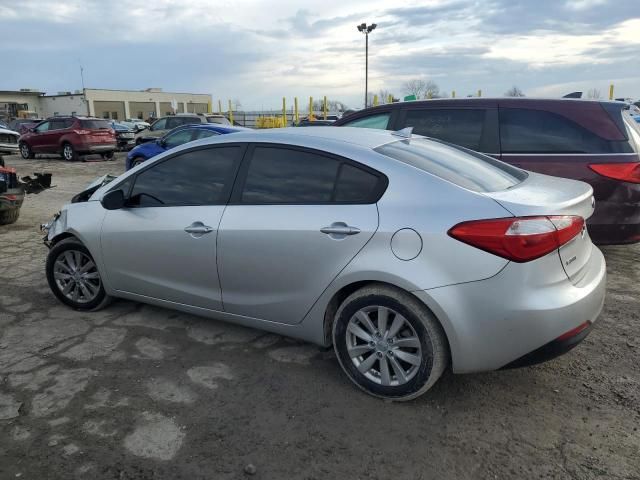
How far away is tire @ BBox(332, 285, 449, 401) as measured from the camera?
278 centimetres

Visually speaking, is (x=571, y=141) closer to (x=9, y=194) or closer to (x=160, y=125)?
(x=9, y=194)

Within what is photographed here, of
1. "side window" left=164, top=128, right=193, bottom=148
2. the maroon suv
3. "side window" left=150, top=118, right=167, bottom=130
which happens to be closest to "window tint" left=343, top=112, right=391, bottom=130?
the maroon suv

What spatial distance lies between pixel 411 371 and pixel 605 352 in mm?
1605

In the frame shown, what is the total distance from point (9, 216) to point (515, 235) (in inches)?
305

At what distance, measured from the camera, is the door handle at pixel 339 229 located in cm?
294

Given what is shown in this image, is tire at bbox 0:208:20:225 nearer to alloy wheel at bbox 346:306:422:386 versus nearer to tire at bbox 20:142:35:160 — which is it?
alloy wheel at bbox 346:306:422:386

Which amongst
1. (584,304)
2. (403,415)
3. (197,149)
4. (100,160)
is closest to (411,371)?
(403,415)

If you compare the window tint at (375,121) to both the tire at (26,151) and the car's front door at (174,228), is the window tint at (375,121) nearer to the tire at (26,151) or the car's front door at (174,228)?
the car's front door at (174,228)

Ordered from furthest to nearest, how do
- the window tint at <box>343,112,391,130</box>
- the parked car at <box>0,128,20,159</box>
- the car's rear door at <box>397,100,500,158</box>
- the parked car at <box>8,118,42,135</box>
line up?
the parked car at <box>8,118,42,135</box> < the parked car at <box>0,128,20,159</box> < the window tint at <box>343,112,391,130</box> < the car's rear door at <box>397,100,500,158</box>

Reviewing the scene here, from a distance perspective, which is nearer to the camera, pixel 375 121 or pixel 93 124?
pixel 375 121

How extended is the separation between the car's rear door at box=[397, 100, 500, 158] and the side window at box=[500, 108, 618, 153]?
0.12 metres

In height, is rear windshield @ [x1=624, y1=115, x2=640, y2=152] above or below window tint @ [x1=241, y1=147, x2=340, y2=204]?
above

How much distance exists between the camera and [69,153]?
1906cm

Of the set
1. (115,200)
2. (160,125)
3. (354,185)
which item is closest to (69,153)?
(160,125)
